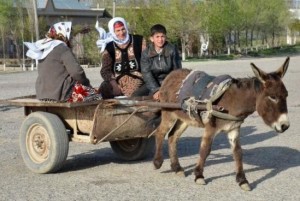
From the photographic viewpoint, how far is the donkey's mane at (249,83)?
24.1 feet

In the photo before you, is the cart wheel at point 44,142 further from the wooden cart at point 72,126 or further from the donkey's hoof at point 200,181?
the donkey's hoof at point 200,181

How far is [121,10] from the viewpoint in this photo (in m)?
64.4

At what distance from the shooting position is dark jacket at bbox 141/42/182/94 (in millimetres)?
8875

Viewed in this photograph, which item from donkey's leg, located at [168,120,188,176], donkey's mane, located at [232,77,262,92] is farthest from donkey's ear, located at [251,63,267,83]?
donkey's leg, located at [168,120,188,176]

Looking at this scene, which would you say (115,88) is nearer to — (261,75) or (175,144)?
(175,144)

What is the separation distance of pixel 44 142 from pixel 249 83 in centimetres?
322

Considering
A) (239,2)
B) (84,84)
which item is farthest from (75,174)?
(239,2)

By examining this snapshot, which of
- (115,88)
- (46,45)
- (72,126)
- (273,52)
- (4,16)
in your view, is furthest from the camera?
(273,52)

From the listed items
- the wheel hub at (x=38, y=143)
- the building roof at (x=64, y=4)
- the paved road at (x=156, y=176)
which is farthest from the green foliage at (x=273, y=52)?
the wheel hub at (x=38, y=143)

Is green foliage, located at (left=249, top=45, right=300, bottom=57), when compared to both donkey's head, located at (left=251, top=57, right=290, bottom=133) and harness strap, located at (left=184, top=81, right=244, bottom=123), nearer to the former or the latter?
harness strap, located at (left=184, top=81, right=244, bottom=123)

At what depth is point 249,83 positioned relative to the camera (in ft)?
24.5

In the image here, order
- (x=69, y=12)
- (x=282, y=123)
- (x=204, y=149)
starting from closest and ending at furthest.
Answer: (x=282, y=123) → (x=204, y=149) → (x=69, y=12)

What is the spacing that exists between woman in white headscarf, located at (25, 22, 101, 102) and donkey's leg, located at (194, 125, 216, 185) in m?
1.90

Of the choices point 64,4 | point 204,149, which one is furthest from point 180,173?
point 64,4
